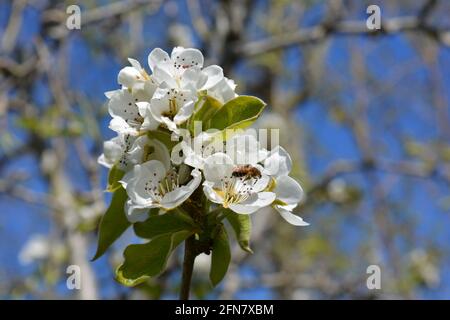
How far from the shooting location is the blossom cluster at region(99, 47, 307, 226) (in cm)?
86

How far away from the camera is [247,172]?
91 centimetres

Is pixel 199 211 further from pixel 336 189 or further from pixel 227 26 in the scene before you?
pixel 336 189

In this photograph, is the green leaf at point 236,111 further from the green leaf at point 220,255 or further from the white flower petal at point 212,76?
the green leaf at point 220,255

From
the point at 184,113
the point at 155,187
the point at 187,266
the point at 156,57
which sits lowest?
the point at 187,266

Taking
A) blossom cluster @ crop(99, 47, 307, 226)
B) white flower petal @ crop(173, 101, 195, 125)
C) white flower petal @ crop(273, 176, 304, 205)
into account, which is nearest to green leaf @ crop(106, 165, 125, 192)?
blossom cluster @ crop(99, 47, 307, 226)

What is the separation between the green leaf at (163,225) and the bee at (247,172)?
0.33 ft

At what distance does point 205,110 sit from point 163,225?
0.19 meters

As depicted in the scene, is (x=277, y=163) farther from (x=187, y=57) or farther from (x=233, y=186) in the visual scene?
(x=187, y=57)

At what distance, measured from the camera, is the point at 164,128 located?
36.3 inches

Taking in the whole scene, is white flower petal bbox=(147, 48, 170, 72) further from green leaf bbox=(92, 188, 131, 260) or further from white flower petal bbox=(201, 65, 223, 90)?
green leaf bbox=(92, 188, 131, 260)

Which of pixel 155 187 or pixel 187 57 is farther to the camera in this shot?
pixel 187 57

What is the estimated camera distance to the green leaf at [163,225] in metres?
0.88

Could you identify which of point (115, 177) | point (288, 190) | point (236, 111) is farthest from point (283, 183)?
point (115, 177)

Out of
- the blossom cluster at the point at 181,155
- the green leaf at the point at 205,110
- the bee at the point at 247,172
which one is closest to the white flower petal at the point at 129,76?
the blossom cluster at the point at 181,155
